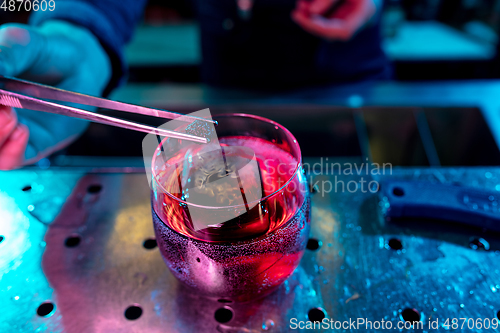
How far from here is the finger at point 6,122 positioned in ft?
1.54

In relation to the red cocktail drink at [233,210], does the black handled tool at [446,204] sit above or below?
below

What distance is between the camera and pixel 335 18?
1092 millimetres

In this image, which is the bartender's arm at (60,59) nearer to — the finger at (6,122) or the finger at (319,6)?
the finger at (6,122)

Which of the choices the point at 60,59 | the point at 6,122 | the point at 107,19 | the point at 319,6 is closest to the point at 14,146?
the point at 6,122

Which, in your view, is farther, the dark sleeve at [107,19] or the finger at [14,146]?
the dark sleeve at [107,19]

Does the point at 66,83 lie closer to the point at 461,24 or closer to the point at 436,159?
the point at 436,159

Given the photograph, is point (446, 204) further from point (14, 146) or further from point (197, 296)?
point (14, 146)

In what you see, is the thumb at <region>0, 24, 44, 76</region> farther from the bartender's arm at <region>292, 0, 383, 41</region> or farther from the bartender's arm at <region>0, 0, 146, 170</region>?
the bartender's arm at <region>292, 0, 383, 41</region>

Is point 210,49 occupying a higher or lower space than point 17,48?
lower

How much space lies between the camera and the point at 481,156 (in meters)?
0.82

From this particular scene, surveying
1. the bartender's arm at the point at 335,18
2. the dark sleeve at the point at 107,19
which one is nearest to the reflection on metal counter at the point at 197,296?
the dark sleeve at the point at 107,19

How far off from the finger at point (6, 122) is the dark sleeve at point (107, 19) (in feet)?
1.38

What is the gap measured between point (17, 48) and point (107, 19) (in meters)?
0.39

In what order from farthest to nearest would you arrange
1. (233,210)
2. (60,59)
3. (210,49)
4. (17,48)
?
(210,49) → (60,59) → (17,48) → (233,210)
